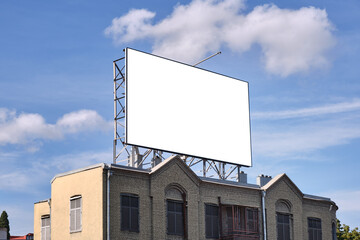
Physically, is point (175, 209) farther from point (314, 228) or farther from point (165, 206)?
point (314, 228)

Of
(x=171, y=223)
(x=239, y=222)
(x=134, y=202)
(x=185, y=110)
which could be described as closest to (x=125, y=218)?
(x=134, y=202)

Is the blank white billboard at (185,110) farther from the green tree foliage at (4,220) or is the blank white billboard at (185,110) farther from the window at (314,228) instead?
the green tree foliage at (4,220)

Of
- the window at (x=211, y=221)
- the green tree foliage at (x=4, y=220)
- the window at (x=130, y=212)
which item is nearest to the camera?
the window at (x=130, y=212)

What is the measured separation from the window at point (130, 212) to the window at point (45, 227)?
7.39m

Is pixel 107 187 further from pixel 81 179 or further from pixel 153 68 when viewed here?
pixel 153 68

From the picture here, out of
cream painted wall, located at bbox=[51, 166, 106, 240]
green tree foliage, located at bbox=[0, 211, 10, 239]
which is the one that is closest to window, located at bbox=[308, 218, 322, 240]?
cream painted wall, located at bbox=[51, 166, 106, 240]

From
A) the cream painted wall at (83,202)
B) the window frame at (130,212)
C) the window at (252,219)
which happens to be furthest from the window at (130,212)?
the window at (252,219)

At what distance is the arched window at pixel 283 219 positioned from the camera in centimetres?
4762

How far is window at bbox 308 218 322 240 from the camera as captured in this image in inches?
1980

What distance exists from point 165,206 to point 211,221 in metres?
4.36

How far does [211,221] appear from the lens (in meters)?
43.2

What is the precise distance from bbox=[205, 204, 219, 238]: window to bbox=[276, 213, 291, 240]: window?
6.10m

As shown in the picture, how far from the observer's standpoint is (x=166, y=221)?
40281 millimetres

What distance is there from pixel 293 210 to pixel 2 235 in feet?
75.8
